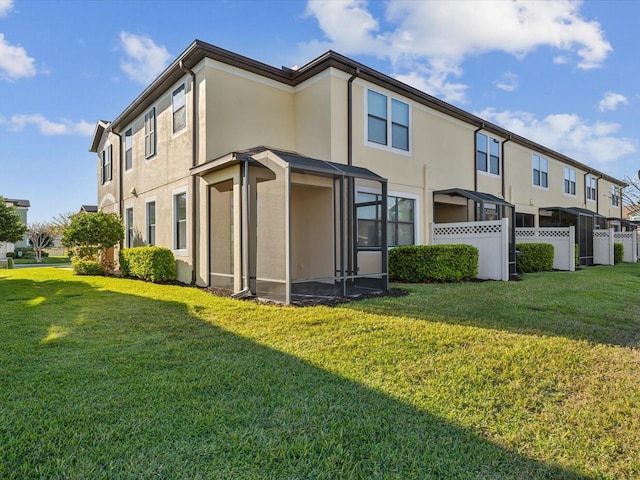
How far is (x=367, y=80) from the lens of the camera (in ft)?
36.1

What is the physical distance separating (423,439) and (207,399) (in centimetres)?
171

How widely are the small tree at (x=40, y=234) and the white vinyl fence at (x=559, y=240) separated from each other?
110 ft

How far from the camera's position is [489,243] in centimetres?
1150

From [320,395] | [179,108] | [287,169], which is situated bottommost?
[320,395]

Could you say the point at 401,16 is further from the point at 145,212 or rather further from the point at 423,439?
the point at 423,439

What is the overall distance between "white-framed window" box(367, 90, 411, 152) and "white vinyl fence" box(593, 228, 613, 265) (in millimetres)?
13114

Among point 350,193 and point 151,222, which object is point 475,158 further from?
point 151,222

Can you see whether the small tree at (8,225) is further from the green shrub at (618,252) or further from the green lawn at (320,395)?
the green shrub at (618,252)

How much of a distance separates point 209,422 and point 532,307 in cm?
624

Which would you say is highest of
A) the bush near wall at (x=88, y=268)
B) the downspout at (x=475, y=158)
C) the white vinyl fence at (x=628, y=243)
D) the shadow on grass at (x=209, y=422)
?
the downspout at (x=475, y=158)

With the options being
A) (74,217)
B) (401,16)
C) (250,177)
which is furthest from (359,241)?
(74,217)

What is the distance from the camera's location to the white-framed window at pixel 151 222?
43.7 ft

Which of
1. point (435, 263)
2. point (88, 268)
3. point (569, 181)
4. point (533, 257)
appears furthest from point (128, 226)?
point (569, 181)

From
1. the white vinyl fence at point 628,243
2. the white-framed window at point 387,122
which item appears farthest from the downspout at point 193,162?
the white vinyl fence at point 628,243
